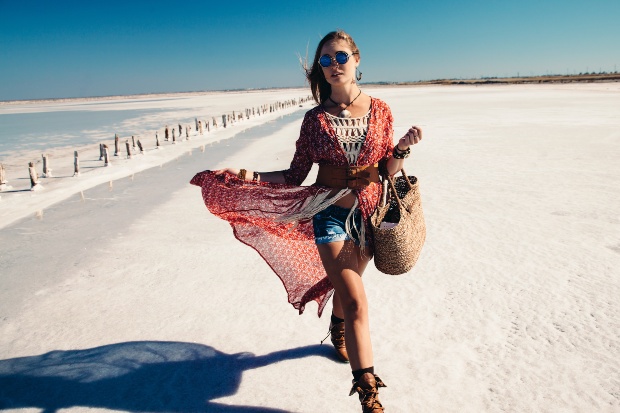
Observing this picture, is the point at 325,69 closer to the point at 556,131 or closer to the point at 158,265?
the point at 158,265

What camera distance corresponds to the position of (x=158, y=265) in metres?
4.64

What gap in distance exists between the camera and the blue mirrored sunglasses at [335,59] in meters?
2.36

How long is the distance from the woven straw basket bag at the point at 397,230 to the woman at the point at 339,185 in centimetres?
8

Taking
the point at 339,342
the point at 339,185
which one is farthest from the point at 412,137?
the point at 339,342

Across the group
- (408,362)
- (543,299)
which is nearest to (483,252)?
(543,299)

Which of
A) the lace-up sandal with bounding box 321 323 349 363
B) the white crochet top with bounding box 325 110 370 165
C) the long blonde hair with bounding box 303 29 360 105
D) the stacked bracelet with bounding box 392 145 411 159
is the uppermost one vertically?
the long blonde hair with bounding box 303 29 360 105

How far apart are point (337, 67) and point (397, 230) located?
0.90 m

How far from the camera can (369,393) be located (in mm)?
2182

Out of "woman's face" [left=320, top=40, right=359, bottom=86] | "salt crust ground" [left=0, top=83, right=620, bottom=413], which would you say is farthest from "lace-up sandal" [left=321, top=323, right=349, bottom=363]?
"woman's face" [left=320, top=40, right=359, bottom=86]

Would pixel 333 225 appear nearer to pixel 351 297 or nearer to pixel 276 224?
pixel 351 297

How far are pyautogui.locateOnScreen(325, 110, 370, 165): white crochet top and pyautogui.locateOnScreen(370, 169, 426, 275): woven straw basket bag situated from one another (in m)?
0.26

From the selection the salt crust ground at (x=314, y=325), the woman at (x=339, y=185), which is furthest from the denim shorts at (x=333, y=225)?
the salt crust ground at (x=314, y=325)

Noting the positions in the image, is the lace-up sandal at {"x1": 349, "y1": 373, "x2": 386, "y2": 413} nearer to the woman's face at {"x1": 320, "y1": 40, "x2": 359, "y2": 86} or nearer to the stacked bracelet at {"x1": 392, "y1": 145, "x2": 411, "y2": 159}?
the stacked bracelet at {"x1": 392, "y1": 145, "x2": 411, "y2": 159}

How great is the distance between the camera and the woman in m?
2.30
